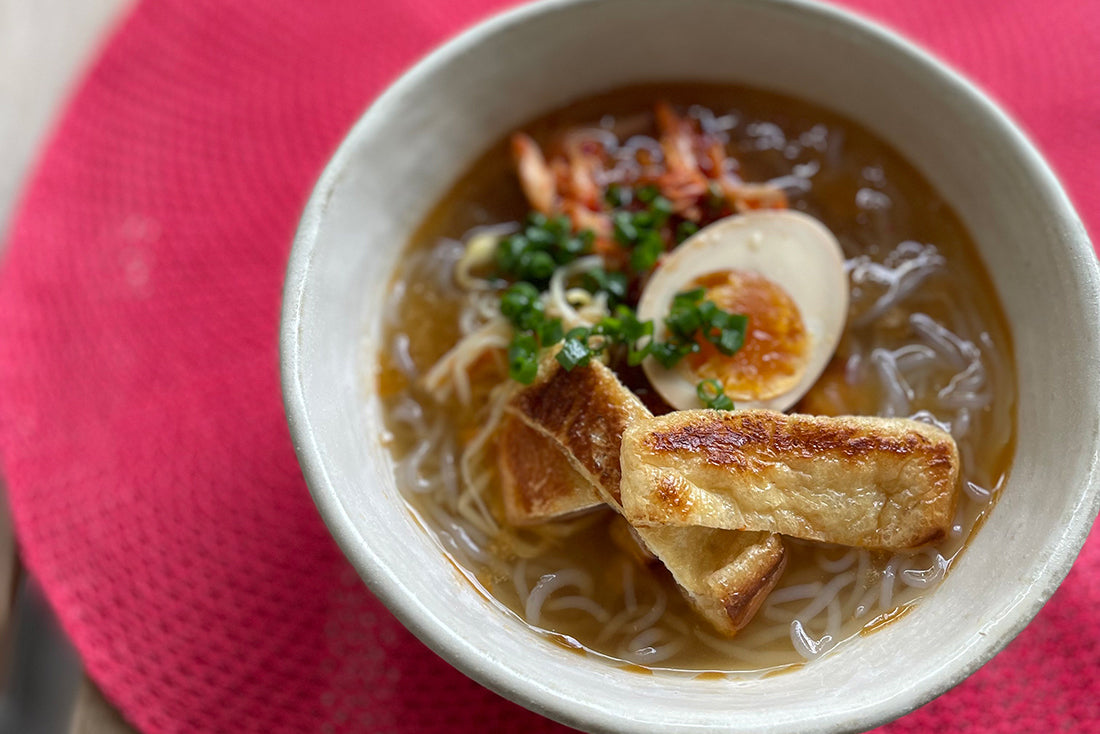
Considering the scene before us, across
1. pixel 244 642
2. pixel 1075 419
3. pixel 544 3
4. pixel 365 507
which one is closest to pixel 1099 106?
pixel 1075 419

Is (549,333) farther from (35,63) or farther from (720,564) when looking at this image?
(35,63)

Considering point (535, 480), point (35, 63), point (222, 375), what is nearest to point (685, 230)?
point (535, 480)

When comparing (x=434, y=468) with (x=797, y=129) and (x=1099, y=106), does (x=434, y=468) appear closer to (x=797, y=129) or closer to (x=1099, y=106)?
(x=797, y=129)

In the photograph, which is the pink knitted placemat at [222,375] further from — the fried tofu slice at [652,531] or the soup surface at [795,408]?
the fried tofu slice at [652,531]

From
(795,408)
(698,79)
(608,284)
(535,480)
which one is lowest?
(535,480)

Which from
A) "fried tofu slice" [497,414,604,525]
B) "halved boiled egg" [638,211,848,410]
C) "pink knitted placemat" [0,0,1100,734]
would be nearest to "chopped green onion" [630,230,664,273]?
"halved boiled egg" [638,211,848,410]
